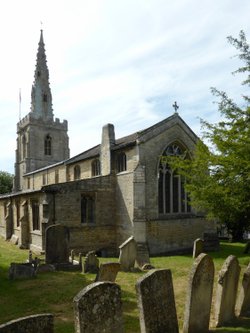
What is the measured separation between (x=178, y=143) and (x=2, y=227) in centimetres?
1793

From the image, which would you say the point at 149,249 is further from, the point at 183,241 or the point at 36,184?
the point at 36,184

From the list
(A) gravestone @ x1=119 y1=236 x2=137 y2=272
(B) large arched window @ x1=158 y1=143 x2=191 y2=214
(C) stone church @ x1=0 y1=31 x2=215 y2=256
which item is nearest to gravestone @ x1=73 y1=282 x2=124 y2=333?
(A) gravestone @ x1=119 y1=236 x2=137 y2=272

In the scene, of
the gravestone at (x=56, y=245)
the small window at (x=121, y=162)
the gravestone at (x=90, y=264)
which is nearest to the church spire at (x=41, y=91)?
the small window at (x=121, y=162)

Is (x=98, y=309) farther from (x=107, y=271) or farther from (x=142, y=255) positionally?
(x=142, y=255)

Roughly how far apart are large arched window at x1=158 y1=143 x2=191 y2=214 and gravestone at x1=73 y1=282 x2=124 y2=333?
1619 centimetres

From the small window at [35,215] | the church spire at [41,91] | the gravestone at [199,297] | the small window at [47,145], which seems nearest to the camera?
the gravestone at [199,297]

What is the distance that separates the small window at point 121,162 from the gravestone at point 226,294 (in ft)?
46.4

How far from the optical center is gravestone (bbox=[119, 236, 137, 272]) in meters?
14.3

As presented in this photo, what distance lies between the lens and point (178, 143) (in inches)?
897

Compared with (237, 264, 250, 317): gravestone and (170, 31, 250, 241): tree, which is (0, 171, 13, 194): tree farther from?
(237, 264, 250, 317): gravestone

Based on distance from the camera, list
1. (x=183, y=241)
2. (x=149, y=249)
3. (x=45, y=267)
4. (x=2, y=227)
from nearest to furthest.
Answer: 1. (x=45, y=267)
2. (x=149, y=249)
3. (x=183, y=241)
4. (x=2, y=227)

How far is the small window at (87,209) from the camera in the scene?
20.6 m

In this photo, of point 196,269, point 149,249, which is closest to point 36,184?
point 149,249

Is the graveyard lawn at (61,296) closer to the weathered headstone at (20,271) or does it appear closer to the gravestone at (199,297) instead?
the weathered headstone at (20,271)
